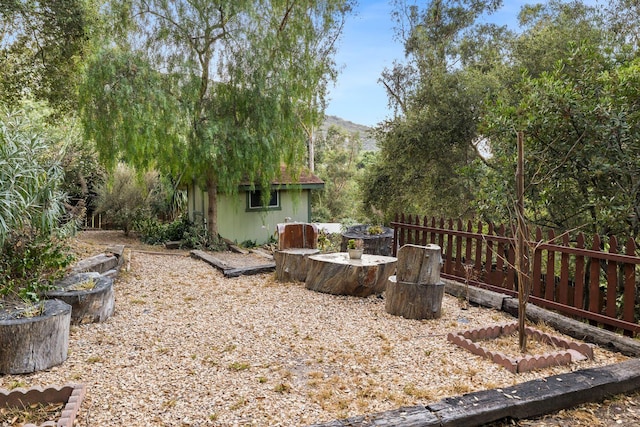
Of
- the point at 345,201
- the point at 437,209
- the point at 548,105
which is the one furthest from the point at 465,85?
the point at 345,201

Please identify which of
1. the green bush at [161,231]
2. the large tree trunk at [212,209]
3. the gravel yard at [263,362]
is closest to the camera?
the gravel yard at [263,362]

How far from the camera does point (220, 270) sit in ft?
25.9

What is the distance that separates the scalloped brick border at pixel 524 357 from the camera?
353 centimetres

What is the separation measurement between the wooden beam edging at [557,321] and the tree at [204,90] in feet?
20.3

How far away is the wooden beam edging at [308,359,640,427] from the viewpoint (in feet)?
8.50

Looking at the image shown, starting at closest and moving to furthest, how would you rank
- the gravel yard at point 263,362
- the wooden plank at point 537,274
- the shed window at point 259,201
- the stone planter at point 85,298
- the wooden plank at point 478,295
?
the gravel yard at point 263,362 → the stone planter at point 85,298 → the wooden plank at point 537,274 → the wooden plank at point 478,295 → the shed window at point 259,201

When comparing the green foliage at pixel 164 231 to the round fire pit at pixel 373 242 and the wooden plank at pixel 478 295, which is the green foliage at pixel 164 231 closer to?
the round fire pit at pixel 373 242

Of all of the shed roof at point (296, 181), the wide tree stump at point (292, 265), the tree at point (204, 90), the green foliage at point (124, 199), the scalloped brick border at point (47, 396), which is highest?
the tree at point (204, 90)

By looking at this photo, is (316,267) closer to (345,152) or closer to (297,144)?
(297,144)

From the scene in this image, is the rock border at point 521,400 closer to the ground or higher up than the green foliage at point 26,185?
closer to the ground

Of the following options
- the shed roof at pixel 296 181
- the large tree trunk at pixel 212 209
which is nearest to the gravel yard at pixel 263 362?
the large tree trunk at pixel 212 209

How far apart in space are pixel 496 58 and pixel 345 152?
1578cm

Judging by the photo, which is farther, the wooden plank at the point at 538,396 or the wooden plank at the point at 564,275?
the wooden plank at the point at 564,275

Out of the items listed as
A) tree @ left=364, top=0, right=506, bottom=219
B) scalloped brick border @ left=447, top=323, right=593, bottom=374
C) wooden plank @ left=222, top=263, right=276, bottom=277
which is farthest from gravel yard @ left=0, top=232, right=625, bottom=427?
tree @ left=364, top=0, right=506, bottom=219
